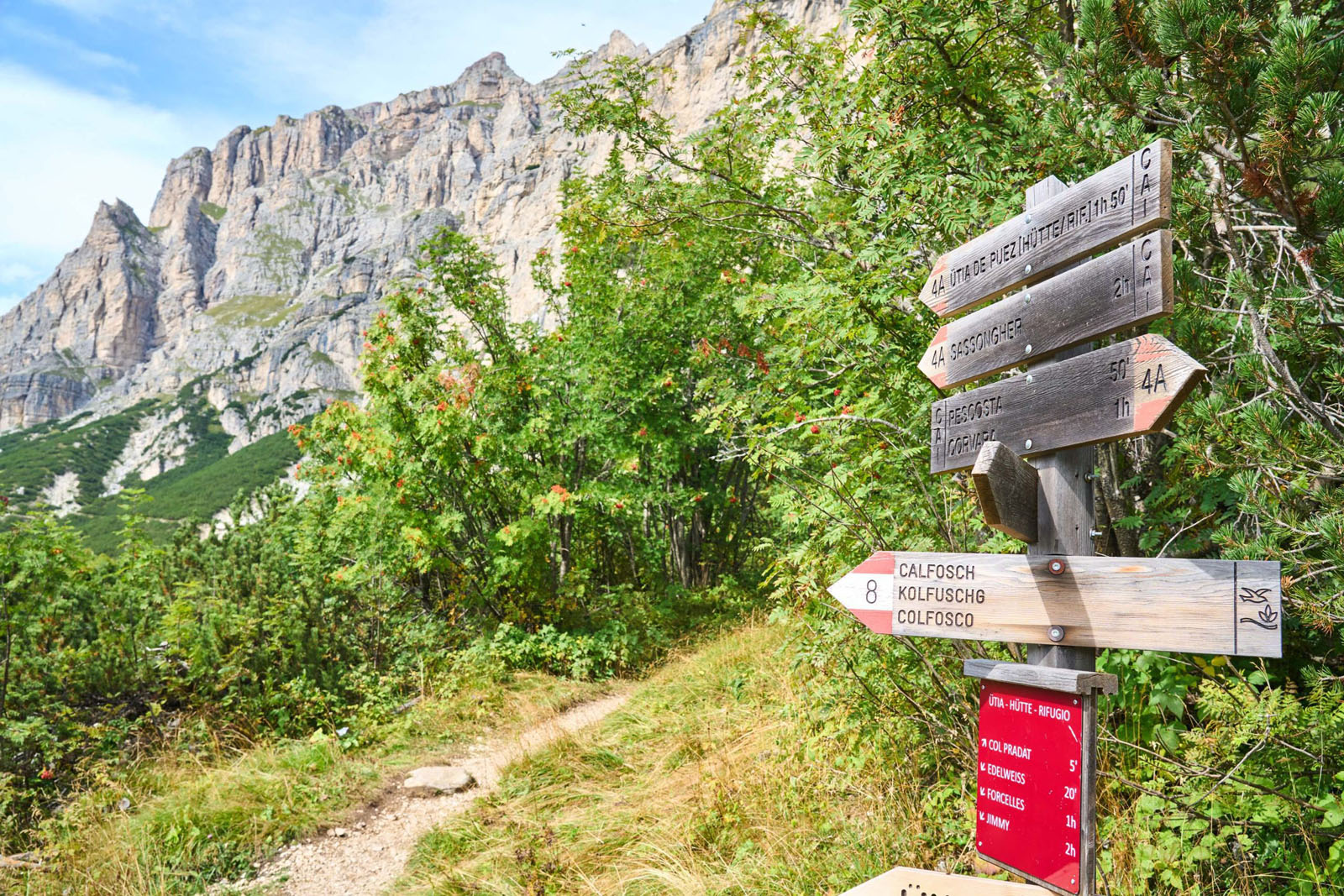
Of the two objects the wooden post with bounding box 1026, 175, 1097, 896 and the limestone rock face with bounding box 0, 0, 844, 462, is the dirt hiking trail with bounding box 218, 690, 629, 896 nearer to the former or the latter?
the wooden post with bounding box 1026, 175, 1097, 896

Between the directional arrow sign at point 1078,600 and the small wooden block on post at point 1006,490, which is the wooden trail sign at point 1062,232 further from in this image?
the directional arrow sign at point 1078,600

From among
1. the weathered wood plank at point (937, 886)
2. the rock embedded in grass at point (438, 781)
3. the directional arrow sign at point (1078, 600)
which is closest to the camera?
the directional arrow sign at point (1078, 600)

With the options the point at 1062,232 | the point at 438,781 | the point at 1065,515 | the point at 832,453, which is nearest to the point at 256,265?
the point at 438,781

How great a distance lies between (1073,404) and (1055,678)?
0.66m

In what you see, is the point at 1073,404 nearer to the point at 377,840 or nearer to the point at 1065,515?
the point at 1065,515

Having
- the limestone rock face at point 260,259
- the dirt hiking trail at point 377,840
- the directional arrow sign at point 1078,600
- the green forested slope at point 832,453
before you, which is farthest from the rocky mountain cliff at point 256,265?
the directional arrow sign at point 1078,600

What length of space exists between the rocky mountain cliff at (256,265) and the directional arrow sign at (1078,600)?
12150cm

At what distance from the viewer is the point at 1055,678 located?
1670 millimetres

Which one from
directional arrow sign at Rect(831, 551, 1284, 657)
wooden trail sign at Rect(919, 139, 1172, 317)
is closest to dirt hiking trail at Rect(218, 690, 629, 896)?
directional arrow sign at Rect(831, 551, 1284, 657)

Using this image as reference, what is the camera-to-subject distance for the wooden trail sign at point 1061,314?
1711 mm

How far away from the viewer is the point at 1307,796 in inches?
90.6

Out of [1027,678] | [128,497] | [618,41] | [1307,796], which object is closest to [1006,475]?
[1027,678]

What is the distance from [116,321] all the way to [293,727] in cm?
20859

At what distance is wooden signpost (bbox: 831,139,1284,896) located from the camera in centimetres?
159
